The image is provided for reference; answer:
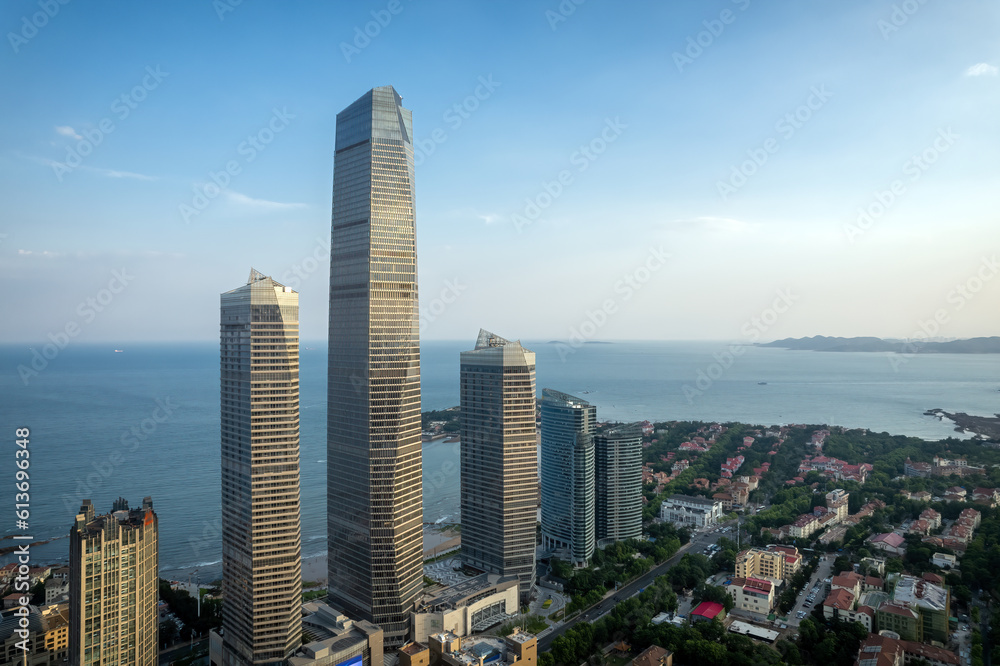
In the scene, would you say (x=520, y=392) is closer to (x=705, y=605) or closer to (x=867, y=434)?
(x=705, y=605)

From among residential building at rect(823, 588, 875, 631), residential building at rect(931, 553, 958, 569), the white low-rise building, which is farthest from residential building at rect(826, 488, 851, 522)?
the white low-rise building

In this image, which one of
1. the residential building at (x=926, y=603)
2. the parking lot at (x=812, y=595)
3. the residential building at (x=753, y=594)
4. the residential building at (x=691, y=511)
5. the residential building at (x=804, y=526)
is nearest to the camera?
the residential building at (x=926, y=603)

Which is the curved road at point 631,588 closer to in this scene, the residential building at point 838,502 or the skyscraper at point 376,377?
the skyscraper at point 376,377

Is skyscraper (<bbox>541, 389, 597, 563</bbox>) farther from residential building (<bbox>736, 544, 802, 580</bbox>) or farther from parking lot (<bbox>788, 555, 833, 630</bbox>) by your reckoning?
parking lot (<bbox>788, 555, 833, 630</bbox>)

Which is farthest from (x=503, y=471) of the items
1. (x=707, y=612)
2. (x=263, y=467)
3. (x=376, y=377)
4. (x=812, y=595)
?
(x=812, y=595)

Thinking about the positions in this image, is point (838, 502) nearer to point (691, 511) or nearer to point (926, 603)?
point (691, 511)

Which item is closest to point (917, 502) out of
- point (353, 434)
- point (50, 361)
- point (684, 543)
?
point (684, 543)

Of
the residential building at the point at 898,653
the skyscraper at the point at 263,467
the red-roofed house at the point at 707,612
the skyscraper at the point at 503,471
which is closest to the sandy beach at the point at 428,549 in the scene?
the skyscraper at the point at 503,471
